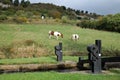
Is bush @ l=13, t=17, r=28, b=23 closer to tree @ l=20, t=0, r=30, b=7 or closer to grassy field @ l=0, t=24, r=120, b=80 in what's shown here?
grassy field @ l=0, t=24, r=120, b=80

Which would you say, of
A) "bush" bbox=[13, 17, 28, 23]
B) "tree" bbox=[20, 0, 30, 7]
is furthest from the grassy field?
"tree" bbox=[20, 0, 30, 7]

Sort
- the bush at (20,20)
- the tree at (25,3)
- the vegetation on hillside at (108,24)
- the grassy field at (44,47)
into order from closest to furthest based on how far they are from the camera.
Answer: the grassy field at (44,47) → the vegetation on hillside at (108,24) → the bush at (20,20) → the tree at (25,3)

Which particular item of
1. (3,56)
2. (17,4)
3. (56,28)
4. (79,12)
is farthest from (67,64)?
(79,12)

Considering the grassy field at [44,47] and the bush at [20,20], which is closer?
the grassy field at [44,47]

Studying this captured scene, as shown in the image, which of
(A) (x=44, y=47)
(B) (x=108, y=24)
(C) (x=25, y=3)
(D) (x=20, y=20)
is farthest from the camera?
(C) (x=25, y=3)

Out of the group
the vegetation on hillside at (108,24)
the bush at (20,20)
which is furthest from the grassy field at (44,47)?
the bush at (20,20)

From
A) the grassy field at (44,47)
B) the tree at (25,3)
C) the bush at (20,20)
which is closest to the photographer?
the grassy field at (44,47)

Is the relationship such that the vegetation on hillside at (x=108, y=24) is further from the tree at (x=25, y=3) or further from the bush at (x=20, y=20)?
the tree at (x=25, y=3)

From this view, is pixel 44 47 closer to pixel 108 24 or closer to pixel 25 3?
pixel 108 24

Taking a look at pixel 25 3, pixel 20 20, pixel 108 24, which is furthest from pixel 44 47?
pixel 25 3

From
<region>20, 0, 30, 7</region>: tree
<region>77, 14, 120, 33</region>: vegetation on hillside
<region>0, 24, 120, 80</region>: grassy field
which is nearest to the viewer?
<region>0, 24, 120, 80</region>: grassy field

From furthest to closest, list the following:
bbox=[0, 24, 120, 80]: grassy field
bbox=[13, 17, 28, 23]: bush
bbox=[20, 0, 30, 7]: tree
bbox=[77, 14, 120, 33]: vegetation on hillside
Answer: bbox=[20, 0, 30, 7]: tree, bbox=[13, 17, 28, 23]: bush, bbox=[77, 14, 120, 33]: vegetation on hillside, bbox=[0, 24, 120, 80]: grassy field

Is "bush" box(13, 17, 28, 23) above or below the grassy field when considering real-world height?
above

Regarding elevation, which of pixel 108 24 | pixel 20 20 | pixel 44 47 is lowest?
pixel 44 47
